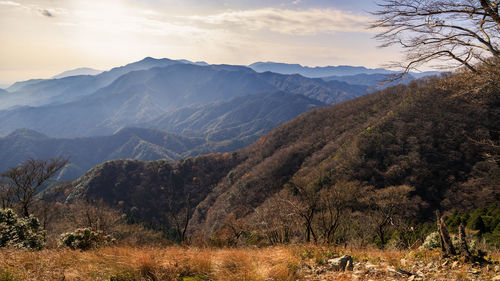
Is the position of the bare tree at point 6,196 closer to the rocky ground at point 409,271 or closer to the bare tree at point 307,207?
the bare tree at point 307,207

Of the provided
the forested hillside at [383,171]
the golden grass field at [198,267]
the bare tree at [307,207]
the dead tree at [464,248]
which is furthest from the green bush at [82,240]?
the forested hillside at [383,171]

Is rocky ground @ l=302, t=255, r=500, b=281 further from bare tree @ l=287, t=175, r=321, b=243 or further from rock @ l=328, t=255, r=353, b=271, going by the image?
bare tree @ l=287, t=175, r=321, b=243

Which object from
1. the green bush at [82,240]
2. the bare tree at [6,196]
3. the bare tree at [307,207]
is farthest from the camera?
the bare tree at [6,196]

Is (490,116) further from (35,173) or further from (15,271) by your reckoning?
(35,173)

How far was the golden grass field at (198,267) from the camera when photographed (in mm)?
4215

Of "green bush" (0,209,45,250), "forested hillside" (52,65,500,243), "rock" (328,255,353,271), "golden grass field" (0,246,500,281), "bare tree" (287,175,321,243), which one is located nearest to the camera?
"golden grass field" (0,246,500,281)

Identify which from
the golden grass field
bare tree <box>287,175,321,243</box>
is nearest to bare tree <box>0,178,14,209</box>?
the golden grass field

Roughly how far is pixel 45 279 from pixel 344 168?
53.9 meters

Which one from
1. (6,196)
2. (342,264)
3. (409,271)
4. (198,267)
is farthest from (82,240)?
(6,196)

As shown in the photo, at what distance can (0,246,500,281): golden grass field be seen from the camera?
4.21 metres

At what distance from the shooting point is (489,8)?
17.1 ft

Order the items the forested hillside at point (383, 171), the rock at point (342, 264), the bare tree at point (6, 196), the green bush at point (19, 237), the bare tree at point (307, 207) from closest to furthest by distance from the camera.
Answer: the rock at point (342, 264) → the green bush at point (19, 237) → the bare tree at point (307, 207) → the bare tree at point (6, 196) → the forested hillside at point (383, 171)

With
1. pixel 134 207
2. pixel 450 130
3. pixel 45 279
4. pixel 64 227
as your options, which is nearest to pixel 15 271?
pixel 45 279

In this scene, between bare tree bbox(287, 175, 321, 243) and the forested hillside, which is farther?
the forested hillside
